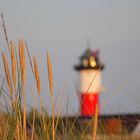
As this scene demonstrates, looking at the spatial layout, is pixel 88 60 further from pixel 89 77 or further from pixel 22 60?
pixel 22 60

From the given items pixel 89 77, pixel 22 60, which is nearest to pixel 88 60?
pixel 89 77

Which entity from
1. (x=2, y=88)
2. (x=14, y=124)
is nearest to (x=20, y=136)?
(x=14, y=124)

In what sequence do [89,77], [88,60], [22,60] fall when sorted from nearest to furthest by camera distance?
[22,60] → [89,77] → [88,60]

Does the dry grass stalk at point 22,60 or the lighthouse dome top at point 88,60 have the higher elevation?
the dry grass stalk at point 22,60

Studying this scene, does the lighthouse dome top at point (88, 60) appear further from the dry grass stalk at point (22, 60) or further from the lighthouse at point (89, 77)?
the dry grass stalk at point (22, 60)

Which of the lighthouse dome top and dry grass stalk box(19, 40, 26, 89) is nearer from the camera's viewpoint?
dry grass stalk box(19, 40, 26, 89)

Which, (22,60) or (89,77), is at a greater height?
(22,60)

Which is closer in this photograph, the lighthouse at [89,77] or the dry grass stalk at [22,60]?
the dry grass stalk at [22,60]

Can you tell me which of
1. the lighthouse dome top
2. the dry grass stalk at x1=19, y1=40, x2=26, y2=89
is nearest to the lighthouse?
the lighthouse dome top

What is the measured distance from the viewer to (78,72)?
846 inches

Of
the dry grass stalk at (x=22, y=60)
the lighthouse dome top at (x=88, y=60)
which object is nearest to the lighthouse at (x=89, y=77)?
the lighthouse dome top at (x=88, y=60)

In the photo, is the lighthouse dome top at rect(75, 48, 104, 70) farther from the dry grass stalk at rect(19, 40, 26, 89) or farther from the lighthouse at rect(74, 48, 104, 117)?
the dry grass stalk at rect(19, 40, 26, 89)

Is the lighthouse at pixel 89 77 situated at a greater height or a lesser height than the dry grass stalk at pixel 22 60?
lesser

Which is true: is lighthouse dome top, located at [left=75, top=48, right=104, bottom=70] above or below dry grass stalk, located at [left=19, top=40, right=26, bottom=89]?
below
